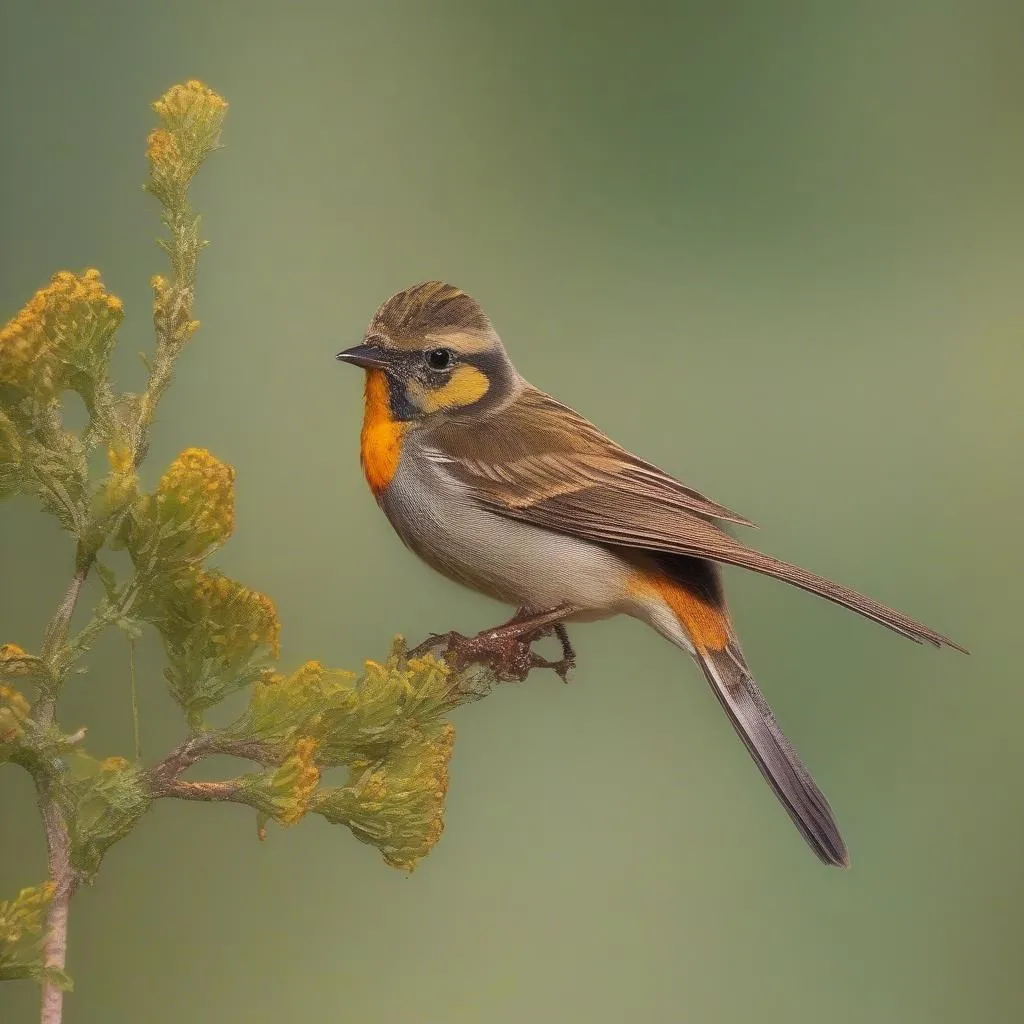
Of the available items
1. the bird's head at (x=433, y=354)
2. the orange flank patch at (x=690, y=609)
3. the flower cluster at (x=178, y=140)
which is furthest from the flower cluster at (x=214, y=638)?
the orange flank patch at (x=690, y=609)

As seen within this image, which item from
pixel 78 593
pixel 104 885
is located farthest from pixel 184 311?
pixel 104 885

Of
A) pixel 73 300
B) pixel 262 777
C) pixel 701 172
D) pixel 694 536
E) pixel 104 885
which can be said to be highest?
pixel 701 172

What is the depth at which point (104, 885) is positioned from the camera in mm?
1624

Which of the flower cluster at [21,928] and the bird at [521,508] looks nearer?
the flower cluster at [21,928]

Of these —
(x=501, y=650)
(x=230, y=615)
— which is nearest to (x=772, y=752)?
(x=501, y=650)

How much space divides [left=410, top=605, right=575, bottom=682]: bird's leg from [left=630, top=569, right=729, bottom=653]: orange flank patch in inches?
3.0

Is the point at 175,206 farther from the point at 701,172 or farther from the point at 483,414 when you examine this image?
the point at 701,172

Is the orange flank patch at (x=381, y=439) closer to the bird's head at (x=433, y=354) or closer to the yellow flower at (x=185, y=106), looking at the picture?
the bird's head at (x=433, y=354)

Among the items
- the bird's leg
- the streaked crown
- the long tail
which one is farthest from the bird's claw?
the streaked crown

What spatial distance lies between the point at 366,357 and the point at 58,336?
0.38 m

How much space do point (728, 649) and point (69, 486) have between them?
0.62 meters

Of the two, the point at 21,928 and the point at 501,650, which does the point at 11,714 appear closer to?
the point at 21,928

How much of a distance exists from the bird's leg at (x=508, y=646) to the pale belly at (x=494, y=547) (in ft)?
0.05

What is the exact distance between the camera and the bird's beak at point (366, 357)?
1035mm
